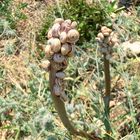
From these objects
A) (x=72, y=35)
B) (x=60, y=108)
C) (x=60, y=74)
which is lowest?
(x=60, y=108)

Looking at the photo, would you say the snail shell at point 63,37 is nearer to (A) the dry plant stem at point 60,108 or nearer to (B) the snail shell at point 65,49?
(B) the snail shell at point 65,49

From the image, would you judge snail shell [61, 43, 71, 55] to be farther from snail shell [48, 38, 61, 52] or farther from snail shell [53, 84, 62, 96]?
snail shell [53, 84, 62, 96]

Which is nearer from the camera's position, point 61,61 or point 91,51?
point 61,61

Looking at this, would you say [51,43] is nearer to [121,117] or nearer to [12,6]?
[121,117]

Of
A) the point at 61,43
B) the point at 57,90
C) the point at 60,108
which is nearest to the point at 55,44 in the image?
the point at 61,43

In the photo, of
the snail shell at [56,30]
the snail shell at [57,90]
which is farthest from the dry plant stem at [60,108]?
the snail shell at [56,30]

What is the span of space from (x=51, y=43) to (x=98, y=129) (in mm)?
749

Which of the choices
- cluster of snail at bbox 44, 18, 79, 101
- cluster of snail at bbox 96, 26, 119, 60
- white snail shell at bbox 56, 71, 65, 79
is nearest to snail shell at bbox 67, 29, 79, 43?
cluster of snail at bbox 44, 18, 79, 101

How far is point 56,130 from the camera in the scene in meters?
1.94

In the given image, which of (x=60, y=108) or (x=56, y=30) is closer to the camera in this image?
(x=56, y=30)

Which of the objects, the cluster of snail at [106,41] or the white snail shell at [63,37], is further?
the cluster of snail at [106,41]

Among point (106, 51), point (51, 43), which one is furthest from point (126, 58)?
point (51, 43)

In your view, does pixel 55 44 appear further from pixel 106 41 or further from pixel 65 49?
pixel 106 41

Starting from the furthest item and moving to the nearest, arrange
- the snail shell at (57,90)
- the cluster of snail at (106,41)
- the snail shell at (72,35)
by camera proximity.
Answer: the cluster of snail at (106,41) → the snail shell at (57,90) → the snail shell at (72,35)
